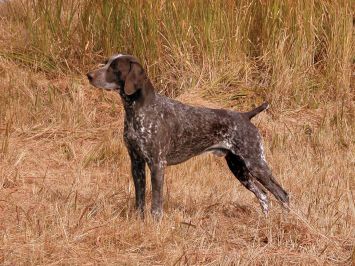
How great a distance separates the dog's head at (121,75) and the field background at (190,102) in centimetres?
89

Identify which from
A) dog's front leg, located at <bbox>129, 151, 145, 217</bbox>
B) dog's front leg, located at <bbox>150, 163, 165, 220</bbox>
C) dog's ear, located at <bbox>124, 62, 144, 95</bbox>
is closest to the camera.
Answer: dog's ear, located at <bbox>124, 62, 144, 95</bbox>

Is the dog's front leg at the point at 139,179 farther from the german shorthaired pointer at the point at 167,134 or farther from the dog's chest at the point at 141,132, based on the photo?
the dog's chest at the point at 141,132

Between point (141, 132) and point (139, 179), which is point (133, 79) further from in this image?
point (139, 179)

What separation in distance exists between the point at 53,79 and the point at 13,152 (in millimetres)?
1948

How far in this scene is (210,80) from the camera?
9.67 m

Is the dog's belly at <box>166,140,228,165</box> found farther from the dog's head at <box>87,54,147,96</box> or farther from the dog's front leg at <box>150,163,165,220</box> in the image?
the dog's head at <box>87,54,147,96</box>

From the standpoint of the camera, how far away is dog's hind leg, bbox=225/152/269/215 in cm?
704

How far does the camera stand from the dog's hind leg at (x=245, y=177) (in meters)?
7.04

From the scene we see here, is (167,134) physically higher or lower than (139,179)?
higher

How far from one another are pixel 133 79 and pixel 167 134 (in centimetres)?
51

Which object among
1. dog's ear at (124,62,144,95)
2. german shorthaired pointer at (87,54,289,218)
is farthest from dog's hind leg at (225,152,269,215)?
dog's ear at (124,62,144,95)

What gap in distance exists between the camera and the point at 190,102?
9.25 metres

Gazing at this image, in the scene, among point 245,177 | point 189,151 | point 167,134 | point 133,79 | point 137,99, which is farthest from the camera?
point 245,177

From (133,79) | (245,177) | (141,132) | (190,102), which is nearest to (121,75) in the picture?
(133,79)
